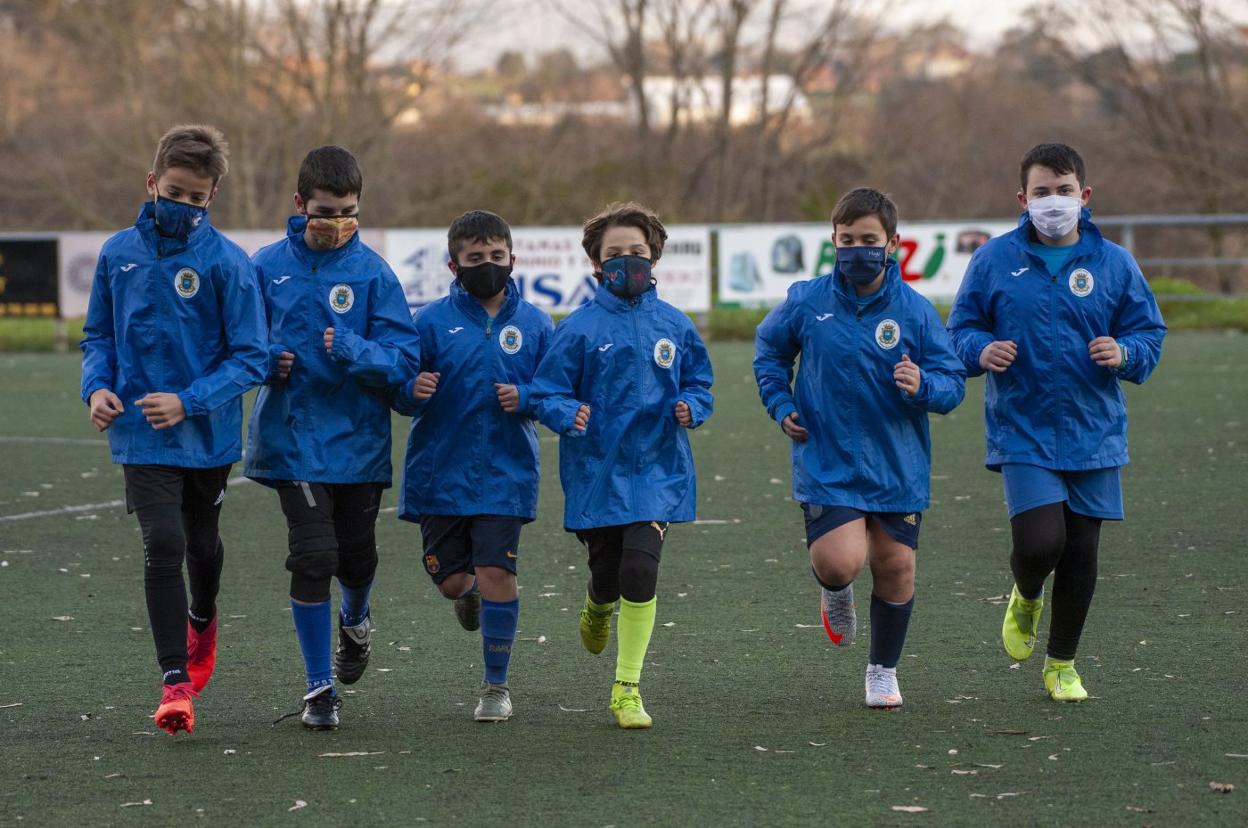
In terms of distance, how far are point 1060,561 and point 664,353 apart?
55.3 inches

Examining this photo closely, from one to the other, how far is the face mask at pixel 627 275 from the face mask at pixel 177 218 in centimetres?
120

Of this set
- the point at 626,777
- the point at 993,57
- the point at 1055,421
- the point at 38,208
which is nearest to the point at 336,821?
the point at 626,777

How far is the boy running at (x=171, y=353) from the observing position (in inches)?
198

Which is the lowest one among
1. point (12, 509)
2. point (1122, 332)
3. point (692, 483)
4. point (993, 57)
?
point (12, 509)

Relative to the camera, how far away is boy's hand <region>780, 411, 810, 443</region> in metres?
5.42

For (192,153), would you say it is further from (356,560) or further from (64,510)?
(64,510)

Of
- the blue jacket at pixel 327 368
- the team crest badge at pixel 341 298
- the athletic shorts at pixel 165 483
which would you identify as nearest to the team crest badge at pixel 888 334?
the blue jacket at pixel 327 368

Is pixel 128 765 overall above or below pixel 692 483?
below

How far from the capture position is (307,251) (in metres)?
5.36

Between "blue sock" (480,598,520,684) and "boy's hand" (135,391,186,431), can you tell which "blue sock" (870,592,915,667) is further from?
"boy's hand" (135,391,186,431)

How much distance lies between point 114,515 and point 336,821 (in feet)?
20.0

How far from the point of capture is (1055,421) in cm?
539

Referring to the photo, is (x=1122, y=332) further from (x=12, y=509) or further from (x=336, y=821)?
(x=12, y=509)

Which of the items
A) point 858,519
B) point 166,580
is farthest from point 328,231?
point 858,519
